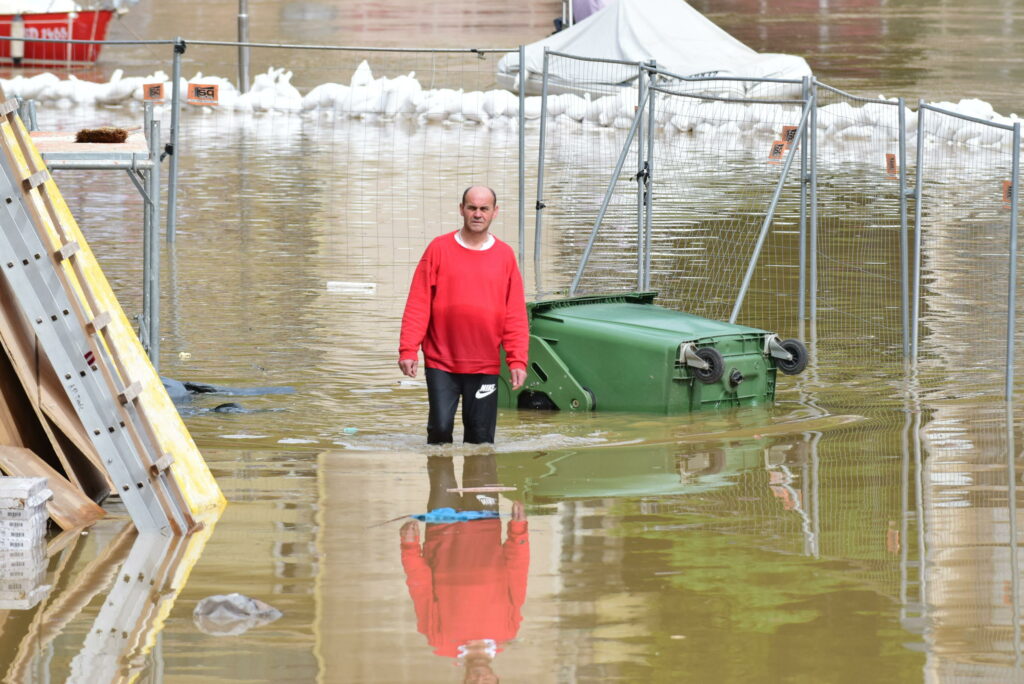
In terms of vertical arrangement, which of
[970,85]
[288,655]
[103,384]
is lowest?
[288,655]

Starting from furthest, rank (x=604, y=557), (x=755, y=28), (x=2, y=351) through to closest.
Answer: (x=755, y=28)
(x=2, y=351)
(x=604, y=557)

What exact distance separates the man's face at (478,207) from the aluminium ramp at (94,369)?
1.93m

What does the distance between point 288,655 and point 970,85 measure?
102 feet

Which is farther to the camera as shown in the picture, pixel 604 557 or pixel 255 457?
pixel 255 457

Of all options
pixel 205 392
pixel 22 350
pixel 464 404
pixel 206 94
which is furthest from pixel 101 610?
pixel 206 94

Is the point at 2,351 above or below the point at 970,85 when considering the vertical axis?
below

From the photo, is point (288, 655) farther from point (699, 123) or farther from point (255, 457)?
point (699, 123)

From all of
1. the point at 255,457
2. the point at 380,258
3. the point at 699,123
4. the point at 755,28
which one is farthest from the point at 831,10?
the point at 255,457

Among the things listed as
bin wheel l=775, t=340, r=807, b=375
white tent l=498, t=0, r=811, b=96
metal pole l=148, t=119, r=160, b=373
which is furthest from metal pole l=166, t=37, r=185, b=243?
white tent l=498, t=0, r=811, b=96

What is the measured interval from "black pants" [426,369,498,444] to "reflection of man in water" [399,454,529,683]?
0.70 m

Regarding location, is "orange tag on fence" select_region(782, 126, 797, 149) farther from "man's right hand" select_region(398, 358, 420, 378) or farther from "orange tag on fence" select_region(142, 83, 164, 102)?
"orange tag on fence" select_region(142, 83, 164, 102)

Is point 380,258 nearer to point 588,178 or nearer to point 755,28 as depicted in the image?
point 588,178

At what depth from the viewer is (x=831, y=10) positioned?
5478 cm

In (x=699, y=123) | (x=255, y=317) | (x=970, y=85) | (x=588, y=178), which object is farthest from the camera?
(x=970, y=85)
